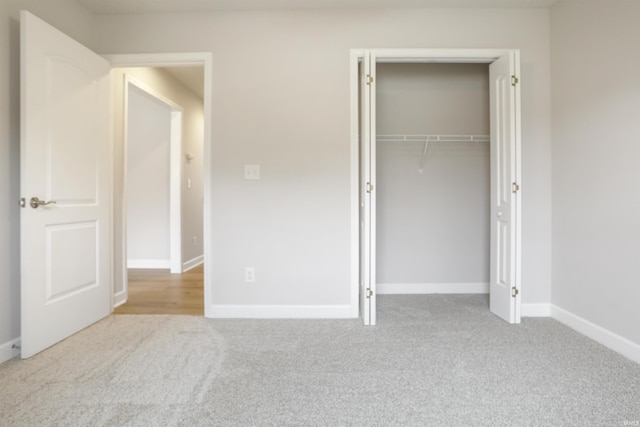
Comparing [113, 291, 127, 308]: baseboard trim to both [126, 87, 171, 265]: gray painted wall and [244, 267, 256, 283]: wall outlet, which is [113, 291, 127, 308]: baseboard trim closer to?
[244, 267, 256, 283]: wall outlet

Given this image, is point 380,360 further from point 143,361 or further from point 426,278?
point 426,278

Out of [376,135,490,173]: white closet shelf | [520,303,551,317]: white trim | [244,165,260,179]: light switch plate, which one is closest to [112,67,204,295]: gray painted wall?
[244,165,260,179]: light switch plate

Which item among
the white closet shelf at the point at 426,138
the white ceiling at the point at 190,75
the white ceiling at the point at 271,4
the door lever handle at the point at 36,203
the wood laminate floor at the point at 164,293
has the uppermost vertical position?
the white ceiling at the point at 190,75

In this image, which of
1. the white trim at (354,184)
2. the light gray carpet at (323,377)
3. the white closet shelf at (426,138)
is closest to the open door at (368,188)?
the white trim at (354,184)

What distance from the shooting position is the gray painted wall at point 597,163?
2.07 meters

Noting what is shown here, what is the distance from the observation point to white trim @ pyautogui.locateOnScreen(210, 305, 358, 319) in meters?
2.78

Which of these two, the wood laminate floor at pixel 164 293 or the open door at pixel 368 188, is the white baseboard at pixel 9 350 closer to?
the wood laminate floor at pixel 164 293

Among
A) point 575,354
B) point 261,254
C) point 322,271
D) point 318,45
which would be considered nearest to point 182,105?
point 318,45

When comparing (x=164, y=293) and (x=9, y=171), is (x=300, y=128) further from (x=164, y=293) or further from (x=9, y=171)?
(x=164, y=293)

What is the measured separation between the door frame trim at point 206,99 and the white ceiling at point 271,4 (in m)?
0.35

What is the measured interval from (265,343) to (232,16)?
2.58m

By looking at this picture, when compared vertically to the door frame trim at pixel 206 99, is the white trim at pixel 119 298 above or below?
below

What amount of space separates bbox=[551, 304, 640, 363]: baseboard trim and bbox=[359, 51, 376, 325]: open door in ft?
4.87

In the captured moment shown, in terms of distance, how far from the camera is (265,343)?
227 cm
